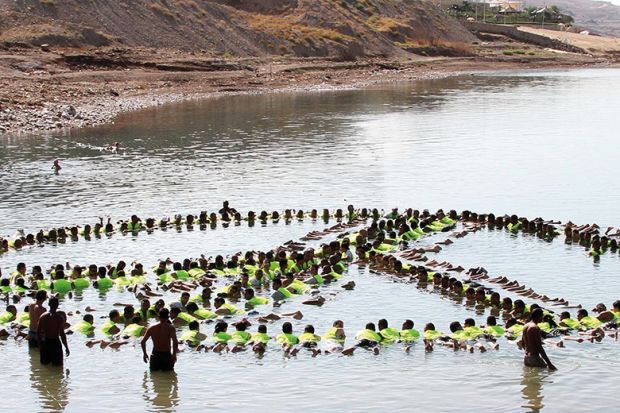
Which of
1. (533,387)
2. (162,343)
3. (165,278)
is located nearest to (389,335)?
(533,387)

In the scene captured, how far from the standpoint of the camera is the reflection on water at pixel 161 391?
1841 centimetres

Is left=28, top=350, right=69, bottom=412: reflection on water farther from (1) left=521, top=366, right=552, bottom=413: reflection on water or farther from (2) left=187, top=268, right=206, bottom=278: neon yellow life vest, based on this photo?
(1) left=521, top=366, right=552, bottom=413: reflection on water

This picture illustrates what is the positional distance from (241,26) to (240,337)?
86429mm

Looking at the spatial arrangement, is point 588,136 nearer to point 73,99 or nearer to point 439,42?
point 73,99

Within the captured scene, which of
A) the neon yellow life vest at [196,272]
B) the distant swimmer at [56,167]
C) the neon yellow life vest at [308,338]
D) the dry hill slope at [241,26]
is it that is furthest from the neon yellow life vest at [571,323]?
the dry hill slope at [241,26]

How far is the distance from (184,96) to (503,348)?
5955 centimetres

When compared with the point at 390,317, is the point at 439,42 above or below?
above

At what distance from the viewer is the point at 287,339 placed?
21.3 metres

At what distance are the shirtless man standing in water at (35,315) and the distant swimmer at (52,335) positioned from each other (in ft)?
1.84

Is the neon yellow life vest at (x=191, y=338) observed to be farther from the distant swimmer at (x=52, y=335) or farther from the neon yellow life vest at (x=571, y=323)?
the neon yellow life vest at (x=571, y=323)

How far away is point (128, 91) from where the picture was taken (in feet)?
247

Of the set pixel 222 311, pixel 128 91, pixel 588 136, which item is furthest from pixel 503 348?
pixel 128 91

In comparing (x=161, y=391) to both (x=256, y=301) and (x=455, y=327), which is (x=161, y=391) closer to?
(x=256, y=301)

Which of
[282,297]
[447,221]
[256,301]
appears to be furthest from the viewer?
[447,221]
